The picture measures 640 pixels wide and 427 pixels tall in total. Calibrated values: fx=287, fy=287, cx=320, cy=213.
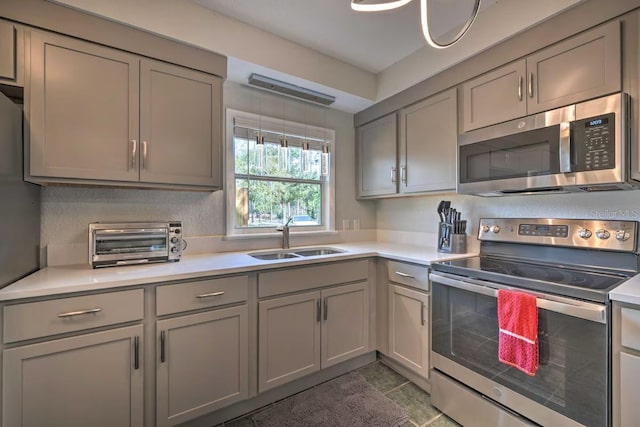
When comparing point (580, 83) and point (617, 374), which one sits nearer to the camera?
point (617, 374)

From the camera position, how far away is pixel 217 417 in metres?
1.70

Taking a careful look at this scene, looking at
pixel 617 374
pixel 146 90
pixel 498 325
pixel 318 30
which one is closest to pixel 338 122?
pixel 318 30

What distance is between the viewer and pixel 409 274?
2.03 meters

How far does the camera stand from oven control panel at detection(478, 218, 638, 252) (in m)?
1.50

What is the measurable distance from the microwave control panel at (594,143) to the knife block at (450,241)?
88 centimetres

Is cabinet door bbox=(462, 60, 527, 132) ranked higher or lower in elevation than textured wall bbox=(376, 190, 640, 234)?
higher

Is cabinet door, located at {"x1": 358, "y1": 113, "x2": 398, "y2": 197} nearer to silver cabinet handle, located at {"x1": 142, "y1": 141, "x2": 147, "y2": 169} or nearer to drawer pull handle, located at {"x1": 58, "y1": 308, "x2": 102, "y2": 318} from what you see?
silver cabinet handle, located at {"x1": 142, "y1": 141, "x2": 147, "y2": 169}

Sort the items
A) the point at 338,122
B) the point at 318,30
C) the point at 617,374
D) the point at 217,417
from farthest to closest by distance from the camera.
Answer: the point at 338,122 → the point at 318,30 → the point at 217,417 → the point at 617,374

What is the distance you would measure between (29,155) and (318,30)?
1888 millimetres

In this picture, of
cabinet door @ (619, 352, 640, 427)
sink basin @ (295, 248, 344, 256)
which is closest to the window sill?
sink basin @ (295, 248, 344, 256)

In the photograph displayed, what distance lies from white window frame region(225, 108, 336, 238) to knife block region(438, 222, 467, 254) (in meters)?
1.06

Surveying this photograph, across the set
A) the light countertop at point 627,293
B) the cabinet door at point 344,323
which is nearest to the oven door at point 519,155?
the light countertop at point 627,293

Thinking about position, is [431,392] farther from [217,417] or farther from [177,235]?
[177,235]

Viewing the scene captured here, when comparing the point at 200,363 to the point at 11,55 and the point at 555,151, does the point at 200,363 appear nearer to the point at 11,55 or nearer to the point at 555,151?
the point at 11,55
